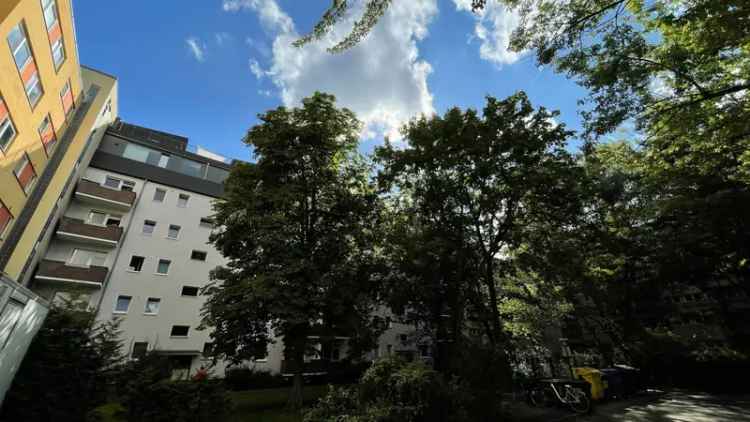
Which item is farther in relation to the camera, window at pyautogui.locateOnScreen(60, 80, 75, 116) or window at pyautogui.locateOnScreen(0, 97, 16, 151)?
window at pyautogui.locateOnScreen(60, 80, 75, 116)

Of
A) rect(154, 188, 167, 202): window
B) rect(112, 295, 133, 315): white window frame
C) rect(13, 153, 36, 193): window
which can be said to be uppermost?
rect(154, 188, 167, 202): window

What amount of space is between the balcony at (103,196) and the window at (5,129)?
9.96 metres

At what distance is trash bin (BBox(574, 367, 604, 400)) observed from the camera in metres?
11.6

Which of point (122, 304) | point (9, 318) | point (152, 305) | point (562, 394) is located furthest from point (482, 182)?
point (122, 304)

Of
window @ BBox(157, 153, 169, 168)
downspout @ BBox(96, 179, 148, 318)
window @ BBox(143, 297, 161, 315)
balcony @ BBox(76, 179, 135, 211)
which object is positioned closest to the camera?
downspout @ BBox(96, 179, 148, 318)

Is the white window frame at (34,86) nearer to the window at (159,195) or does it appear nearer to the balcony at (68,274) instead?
the balcony at (68,274)

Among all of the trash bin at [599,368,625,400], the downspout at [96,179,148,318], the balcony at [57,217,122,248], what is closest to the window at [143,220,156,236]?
the downspout at [96,179,148,318]

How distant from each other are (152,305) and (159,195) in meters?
8.87

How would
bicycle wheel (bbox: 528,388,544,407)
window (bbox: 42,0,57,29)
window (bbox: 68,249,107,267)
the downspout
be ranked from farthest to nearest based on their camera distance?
window (bbox: 68,249,107,267) → the downspout → window (bbox: 42,0,57,29) → bicycle wheel (bbox: 528,388,544,407)

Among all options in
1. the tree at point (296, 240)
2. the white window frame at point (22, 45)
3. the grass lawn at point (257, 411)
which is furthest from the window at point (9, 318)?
the white window frame at point (22, 45)

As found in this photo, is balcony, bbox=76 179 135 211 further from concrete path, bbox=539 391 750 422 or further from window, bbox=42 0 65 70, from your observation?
concrete path, bbox=539 391 750 422

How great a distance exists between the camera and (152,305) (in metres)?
20.6

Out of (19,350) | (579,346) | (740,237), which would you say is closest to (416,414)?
(19,350)

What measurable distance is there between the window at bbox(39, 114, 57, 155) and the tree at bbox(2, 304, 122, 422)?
12671 mm
